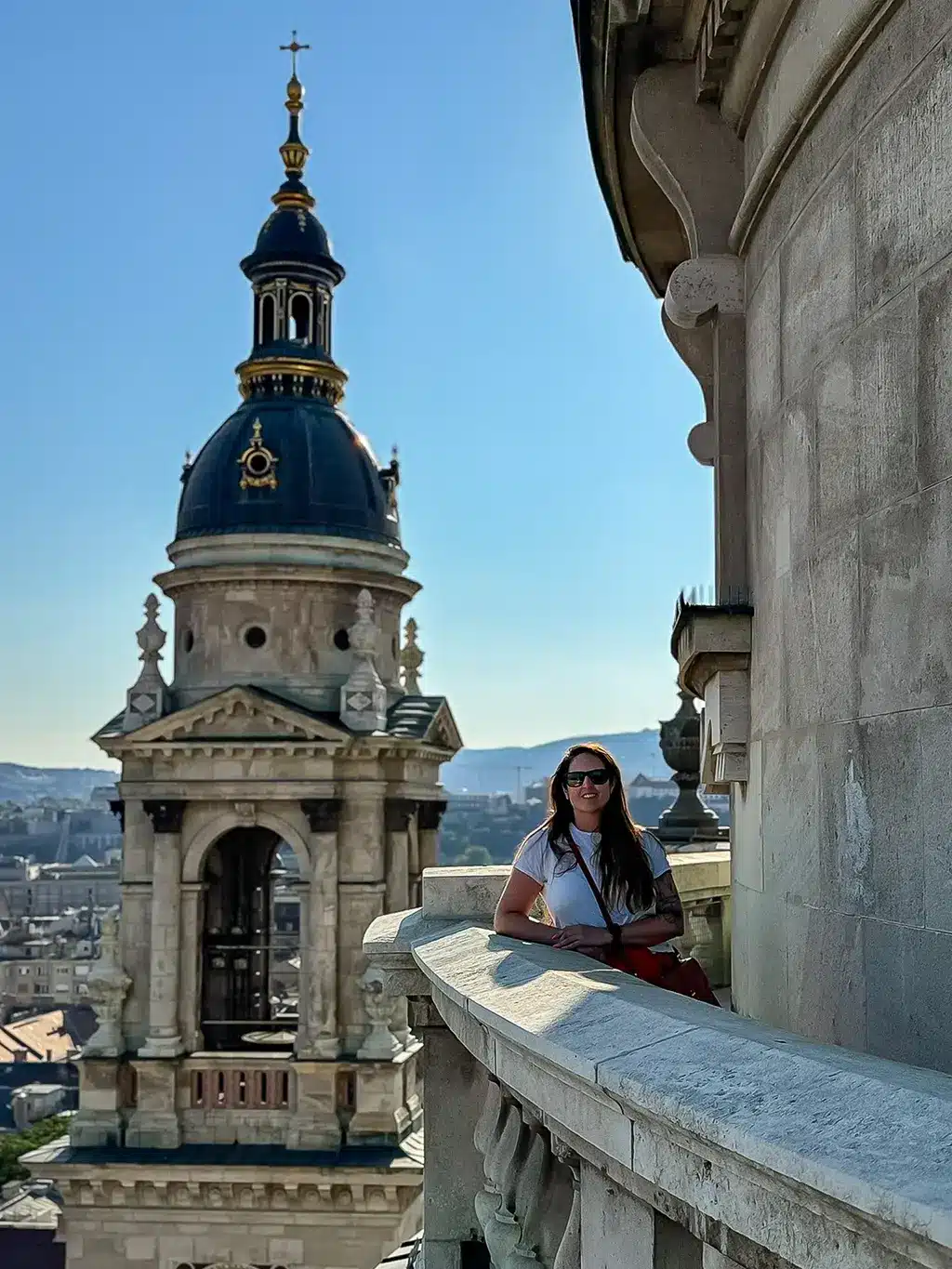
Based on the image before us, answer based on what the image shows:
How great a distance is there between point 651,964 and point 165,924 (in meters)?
25.5

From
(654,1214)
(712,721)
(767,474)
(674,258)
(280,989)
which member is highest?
(674,258)

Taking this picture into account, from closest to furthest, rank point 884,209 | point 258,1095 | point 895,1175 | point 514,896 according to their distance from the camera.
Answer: point 895,1175 → point 884,209 → point 514,896 → point 258,1095

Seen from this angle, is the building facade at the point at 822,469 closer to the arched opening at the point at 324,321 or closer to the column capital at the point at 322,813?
the column capital at the point at 322,813

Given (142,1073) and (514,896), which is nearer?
(514,896)

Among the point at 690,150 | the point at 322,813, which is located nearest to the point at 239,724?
the point at 322,813

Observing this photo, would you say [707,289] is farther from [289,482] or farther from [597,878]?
[289,482]

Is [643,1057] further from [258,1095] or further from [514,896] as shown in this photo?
[258,1095]

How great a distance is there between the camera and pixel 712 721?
6.52 m

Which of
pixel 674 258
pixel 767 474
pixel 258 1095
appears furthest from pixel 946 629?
pixel 258 1095

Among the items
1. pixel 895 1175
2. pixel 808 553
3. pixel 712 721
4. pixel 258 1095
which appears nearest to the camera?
pixel 895 1175

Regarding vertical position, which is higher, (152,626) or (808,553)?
(152,626)

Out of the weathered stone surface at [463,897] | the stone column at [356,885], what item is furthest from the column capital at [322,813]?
the weathered stone surface at [463,897]

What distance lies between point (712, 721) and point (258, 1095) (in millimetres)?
24283

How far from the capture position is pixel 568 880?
5.58 meters
